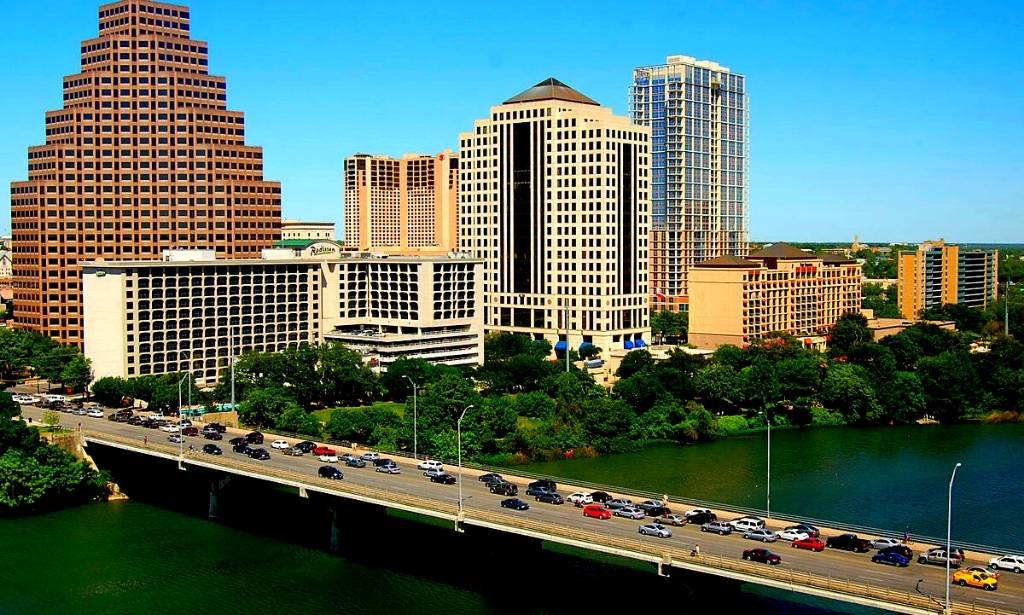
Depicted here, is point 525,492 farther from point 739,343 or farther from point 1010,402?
point 739,343

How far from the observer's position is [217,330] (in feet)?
345

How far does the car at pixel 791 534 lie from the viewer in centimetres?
5011

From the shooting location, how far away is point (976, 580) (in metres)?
43.7

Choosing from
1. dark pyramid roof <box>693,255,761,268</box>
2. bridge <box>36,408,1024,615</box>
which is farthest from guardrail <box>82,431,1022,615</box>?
dark pyramid roof <box>693,255,761,268</box>

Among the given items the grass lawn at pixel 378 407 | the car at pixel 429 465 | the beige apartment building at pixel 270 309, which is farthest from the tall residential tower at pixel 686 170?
the car at pixel 429 465

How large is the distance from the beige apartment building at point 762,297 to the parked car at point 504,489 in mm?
73852

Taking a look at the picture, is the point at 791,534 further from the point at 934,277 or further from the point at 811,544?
the point at 934,277

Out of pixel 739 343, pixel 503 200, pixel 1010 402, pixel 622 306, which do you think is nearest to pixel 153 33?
pixel 503 200

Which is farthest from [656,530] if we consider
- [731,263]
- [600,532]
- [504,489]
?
[731,263]

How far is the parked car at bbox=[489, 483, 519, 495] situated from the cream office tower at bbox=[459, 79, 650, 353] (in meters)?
68.9

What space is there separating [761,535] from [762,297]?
8771 cm

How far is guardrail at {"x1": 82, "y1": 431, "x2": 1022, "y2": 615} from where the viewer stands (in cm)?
4175

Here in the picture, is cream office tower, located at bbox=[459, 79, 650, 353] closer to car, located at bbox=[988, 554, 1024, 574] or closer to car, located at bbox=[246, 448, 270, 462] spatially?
car, located at bbox=[246, 448, 270, 462]

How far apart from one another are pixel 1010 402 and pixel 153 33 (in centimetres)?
8866
